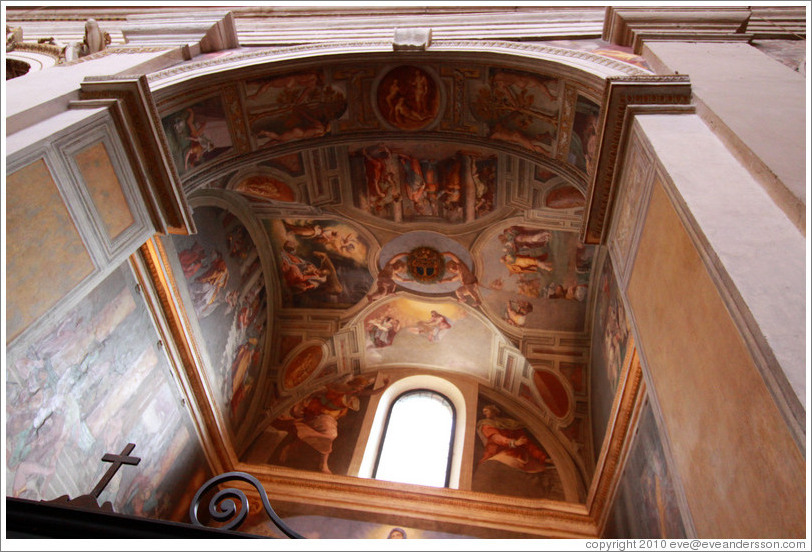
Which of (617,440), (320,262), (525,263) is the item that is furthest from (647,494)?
(320,262)

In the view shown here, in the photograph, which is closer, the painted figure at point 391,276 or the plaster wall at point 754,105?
the plaster wall at point 754,105

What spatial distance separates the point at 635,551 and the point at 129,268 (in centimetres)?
679

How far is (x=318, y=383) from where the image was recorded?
11.4 meters

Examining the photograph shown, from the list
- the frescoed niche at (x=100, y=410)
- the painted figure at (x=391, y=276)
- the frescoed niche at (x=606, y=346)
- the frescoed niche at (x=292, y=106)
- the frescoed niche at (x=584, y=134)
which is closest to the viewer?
the frescoed niche at (x=100, y=410)

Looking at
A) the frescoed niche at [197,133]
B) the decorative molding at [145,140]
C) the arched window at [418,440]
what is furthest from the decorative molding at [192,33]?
the arched window at [418,440]

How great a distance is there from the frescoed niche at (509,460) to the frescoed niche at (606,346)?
1075mm

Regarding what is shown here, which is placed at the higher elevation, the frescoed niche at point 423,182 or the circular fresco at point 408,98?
the frescoed niche at point 423,182

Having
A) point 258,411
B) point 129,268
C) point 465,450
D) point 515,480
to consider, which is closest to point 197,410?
point 258,411

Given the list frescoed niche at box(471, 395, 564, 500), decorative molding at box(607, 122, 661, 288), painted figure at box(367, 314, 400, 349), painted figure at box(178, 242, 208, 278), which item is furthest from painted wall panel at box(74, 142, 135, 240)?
frescoed niche at box(471, 395, 564, 500)

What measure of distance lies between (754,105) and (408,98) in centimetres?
432

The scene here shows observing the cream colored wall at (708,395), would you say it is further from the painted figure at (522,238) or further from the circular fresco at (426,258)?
the circular fresco at (426,258)

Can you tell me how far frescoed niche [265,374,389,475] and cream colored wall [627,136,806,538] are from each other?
6.98 meters

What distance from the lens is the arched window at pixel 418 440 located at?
32.6 ft

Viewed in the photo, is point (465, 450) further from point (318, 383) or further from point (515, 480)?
point (318, 383)
